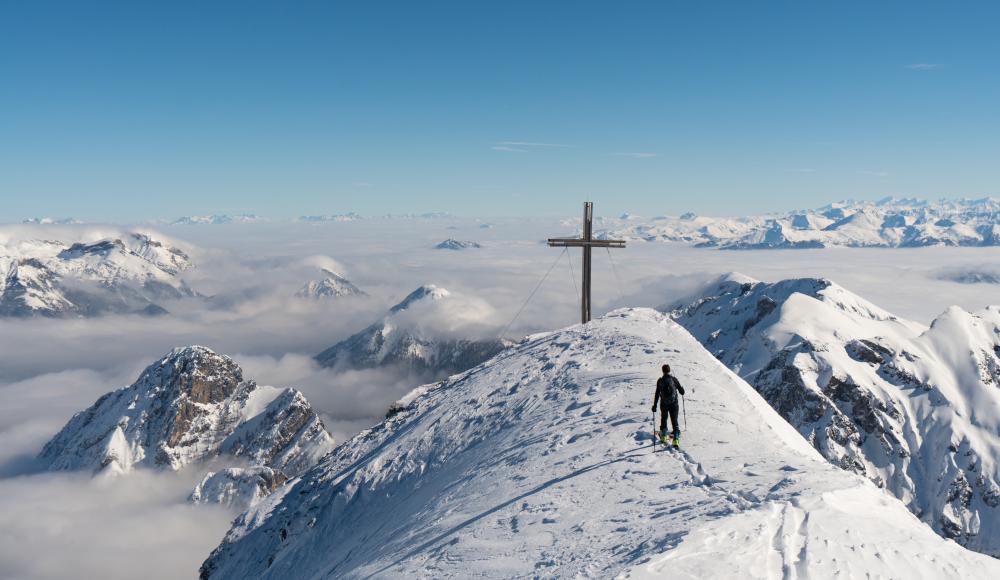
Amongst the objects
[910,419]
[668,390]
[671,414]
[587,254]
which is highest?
[587,254]

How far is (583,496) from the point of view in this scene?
1362 centimetres

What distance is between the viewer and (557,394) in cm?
2305

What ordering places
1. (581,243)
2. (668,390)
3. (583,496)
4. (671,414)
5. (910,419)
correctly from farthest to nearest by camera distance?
(910,419)
(581,243)
(668,390)
(671,414)
(583,496)

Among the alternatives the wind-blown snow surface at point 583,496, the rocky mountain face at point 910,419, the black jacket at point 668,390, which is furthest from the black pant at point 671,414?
the rocky mountain face at point 910,419

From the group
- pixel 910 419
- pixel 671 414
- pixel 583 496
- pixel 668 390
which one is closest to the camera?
pixel 583 496

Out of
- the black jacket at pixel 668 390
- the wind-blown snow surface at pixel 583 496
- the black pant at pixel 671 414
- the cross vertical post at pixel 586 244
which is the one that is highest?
the cross vertical post at pixel 586 244

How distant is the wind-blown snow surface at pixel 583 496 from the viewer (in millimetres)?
10266

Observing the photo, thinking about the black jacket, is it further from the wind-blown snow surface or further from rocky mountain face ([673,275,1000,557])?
rocky mountain face ([673,275,1000,557])

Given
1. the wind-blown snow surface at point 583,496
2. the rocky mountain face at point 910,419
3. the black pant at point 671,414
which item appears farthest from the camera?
the rocky mountain face at point 910,419

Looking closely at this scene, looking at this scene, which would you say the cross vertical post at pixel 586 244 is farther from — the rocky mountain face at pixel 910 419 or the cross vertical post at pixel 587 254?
the rocky mountain face at pixel 910 419

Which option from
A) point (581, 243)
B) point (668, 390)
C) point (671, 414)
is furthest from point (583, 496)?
point (581, 243)

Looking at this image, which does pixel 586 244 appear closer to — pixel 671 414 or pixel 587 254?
pixel 587 254

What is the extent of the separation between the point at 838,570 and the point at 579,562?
4.32 metres

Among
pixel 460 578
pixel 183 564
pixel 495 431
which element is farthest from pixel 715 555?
pixel 183 564
